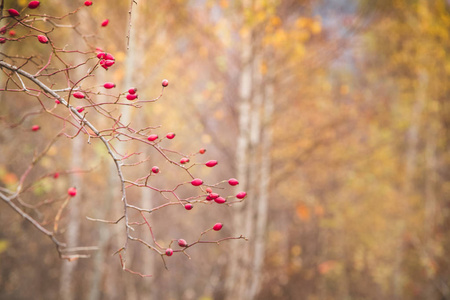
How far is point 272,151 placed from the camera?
20.5ft

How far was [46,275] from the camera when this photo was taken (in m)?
8.37

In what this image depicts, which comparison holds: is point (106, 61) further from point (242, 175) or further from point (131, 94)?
point (242, 175)

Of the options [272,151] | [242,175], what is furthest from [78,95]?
[272,151]

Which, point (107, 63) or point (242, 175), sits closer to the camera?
point (107, 63)

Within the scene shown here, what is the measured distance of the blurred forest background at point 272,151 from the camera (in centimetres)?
476

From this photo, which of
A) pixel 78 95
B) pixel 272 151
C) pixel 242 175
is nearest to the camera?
pixel 78 95

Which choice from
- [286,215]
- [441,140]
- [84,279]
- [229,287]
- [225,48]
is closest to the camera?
[229,287]

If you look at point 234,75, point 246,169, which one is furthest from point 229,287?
point 234,75

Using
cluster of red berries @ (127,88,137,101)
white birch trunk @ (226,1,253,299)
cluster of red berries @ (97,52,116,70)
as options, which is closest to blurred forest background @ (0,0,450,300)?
Answer: white birch trunk @ (226,1,253,299)

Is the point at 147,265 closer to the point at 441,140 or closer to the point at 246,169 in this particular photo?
the point at 246,169

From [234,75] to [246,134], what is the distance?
102cm

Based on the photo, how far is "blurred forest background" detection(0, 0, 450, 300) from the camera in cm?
476

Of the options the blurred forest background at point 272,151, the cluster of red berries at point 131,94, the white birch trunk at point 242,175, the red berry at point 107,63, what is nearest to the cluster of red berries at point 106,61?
the red berry at point 107,63

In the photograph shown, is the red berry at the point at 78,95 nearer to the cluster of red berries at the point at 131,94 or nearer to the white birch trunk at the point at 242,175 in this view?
the cluster of red berries at the point at 131,94
